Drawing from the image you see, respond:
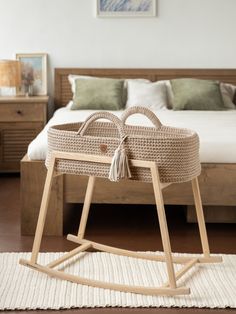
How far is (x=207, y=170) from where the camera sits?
3.32 metres

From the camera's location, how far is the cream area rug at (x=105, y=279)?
2434 mm

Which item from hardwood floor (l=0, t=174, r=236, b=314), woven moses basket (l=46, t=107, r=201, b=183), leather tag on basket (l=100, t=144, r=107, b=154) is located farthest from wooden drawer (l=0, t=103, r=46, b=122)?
leather tag on basket (l=100, t=144, r=107, b=154)

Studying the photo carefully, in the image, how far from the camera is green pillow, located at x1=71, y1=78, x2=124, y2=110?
4.69 metres

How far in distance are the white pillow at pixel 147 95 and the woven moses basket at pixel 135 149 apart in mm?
1925

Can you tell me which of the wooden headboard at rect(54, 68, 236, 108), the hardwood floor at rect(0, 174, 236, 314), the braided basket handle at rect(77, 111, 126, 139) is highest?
the braided basket handle at rect(77, 111, 126, 139)

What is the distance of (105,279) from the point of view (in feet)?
8.83

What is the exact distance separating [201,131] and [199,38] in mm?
1851

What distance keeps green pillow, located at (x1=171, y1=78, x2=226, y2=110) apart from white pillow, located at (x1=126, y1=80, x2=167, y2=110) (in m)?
0.10

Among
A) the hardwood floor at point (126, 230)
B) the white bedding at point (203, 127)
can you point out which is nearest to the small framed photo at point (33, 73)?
the white bedding at point (203, 127)

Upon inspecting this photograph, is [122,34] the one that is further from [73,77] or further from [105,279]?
[105,279]

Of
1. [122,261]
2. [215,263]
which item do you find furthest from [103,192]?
[215,263]

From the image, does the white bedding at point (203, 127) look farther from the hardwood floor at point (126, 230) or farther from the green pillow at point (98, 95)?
the hardwood floor at point (126, 230)

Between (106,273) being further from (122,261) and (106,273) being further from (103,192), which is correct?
(103,192)

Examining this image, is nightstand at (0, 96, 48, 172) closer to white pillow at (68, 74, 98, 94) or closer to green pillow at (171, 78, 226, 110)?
white pillow at (68, 74, 98, 94)
